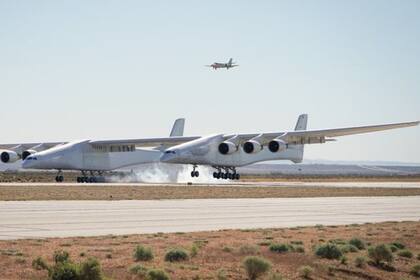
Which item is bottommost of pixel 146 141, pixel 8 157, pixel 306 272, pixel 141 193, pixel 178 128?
pixel 306 272

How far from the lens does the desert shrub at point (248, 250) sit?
14.6 metres

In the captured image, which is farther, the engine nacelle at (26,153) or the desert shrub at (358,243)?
the engine nacelle at (26,153)

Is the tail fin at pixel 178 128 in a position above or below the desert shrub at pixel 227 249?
above

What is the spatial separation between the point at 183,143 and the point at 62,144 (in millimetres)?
11552

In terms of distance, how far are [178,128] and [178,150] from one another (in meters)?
24.9

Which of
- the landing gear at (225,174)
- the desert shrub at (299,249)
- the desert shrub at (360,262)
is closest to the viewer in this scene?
the desert shrub at (360,262)

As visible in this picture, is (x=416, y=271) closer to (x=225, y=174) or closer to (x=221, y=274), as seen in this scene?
(x=221, y=274)

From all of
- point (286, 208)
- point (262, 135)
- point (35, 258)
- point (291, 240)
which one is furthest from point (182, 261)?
point (262, 135)

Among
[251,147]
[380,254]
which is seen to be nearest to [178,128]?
[251,147]

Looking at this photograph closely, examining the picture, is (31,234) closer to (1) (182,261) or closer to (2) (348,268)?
(1) (182,261)

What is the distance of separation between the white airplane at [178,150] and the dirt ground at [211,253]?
142 ft

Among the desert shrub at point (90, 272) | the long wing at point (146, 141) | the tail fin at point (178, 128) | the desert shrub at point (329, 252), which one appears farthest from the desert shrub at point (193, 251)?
the tail fin at point (178, 128)

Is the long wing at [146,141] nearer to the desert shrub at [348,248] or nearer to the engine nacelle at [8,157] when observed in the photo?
the engine nacelle at [8,157]

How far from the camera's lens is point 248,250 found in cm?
1472
